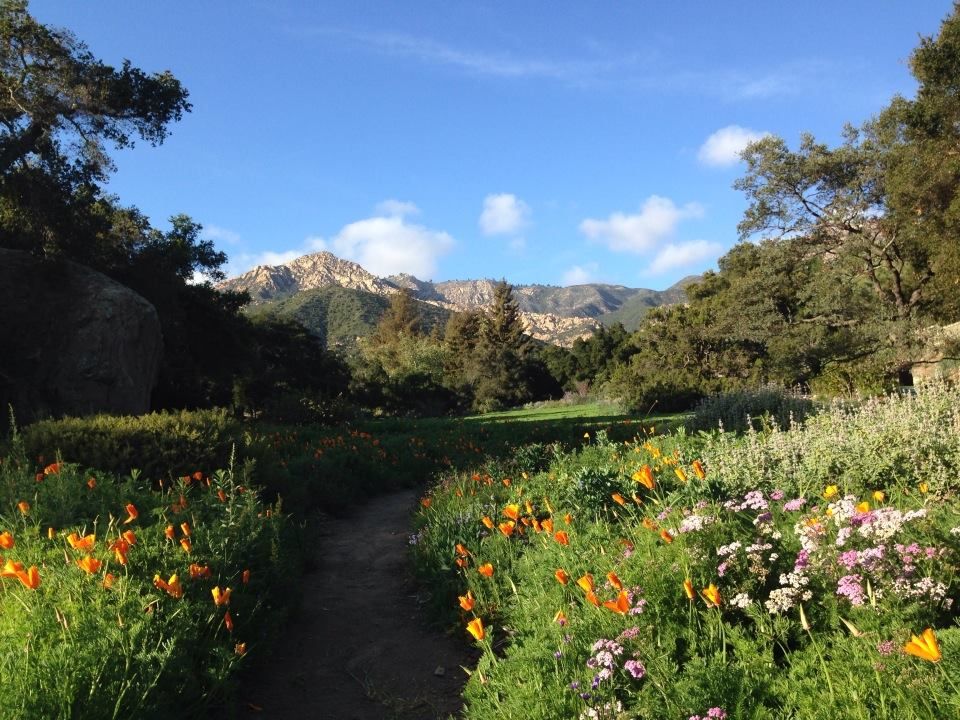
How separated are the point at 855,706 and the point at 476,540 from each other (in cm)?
328

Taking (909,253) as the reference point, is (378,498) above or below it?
below

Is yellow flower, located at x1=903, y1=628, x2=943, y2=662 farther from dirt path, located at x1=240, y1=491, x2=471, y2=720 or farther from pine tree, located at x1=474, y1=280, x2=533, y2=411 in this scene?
pine tree, located at x1=474, y1=280, x2=533, y2=411

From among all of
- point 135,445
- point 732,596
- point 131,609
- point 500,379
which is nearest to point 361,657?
point 131,609

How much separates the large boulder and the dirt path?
9.46 m

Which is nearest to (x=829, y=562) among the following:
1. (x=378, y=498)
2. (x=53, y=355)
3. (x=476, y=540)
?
(x=476, y=540)

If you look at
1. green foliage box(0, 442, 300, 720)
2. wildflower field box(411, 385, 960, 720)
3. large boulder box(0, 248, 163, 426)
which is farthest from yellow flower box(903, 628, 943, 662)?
large boulder box(0, 248, 163, 426)

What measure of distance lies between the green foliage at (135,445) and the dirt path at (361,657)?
2.13m

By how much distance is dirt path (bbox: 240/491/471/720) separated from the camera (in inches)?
139

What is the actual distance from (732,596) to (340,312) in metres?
135

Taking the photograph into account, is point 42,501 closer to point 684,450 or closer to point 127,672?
point 127,672

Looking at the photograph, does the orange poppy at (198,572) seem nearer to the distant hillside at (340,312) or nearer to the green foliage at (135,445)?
the green foliage at (135,445)

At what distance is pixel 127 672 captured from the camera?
8.81 ft

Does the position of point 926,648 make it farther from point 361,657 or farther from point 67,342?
point 67,342

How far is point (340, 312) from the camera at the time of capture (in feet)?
439
